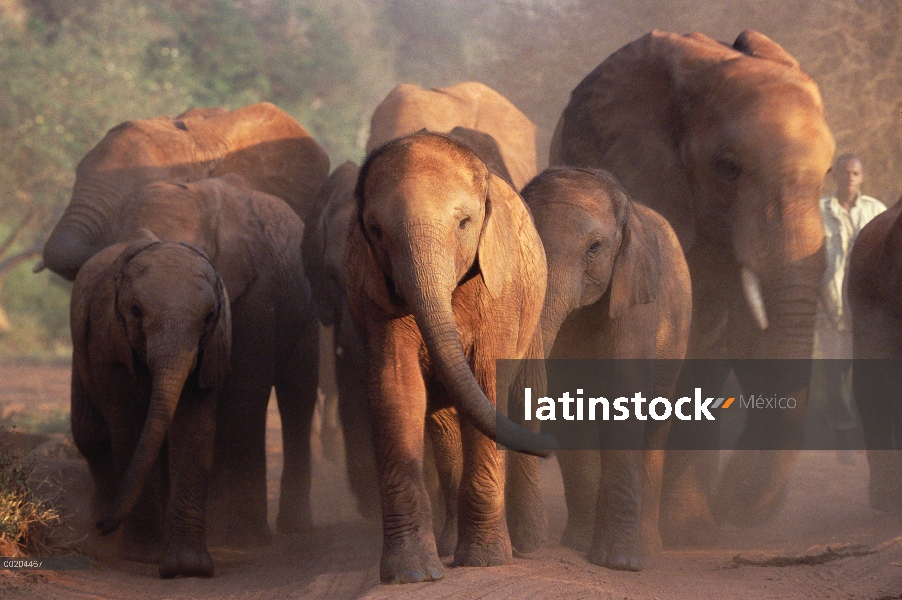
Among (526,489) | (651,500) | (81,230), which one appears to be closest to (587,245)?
(526,489)

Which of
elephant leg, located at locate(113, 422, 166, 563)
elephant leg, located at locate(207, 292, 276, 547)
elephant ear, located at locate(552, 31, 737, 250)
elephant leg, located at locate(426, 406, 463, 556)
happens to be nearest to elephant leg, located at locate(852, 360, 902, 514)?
elephant ear, located at locate(552, 31, 737, 250)

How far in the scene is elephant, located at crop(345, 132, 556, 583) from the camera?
424 cm

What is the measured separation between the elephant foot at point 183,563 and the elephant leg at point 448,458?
1.01 m

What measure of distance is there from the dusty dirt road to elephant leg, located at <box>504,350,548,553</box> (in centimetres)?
10

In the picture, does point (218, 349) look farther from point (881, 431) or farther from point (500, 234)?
point (881, 431)

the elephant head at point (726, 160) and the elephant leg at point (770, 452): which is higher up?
the elephant head at point (726, 160)

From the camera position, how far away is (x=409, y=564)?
445 cm

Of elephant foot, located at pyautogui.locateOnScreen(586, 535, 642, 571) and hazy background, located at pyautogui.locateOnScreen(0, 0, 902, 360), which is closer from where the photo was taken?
elephant foot, located at pyautogui.locateOnScreen(586, 535, 642, 571)

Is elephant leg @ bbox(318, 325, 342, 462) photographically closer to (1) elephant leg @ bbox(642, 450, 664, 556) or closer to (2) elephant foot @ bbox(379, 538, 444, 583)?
(1) elephant leg @ bbox(642, 450, 664, 556)

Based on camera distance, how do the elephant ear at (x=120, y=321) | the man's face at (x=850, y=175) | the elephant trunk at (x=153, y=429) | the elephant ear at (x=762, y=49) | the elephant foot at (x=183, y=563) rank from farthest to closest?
the man's face at (x=850, y=175) → the elephant ear at (x=762, y=49) → the elephant ear at (x=120, y=321) → the elephant foot at (x=183, y=563) → the elephant trunk at (x=153, y=429)

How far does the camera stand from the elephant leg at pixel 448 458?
16.9 ft

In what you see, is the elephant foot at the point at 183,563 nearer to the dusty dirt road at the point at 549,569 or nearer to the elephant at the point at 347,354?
the dusty dirt road at the point at 549,569

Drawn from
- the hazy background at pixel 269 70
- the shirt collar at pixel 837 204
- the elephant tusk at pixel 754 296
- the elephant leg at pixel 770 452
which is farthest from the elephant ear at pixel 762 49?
the hazy background at pixel 269 70

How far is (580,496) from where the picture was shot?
5.90m
